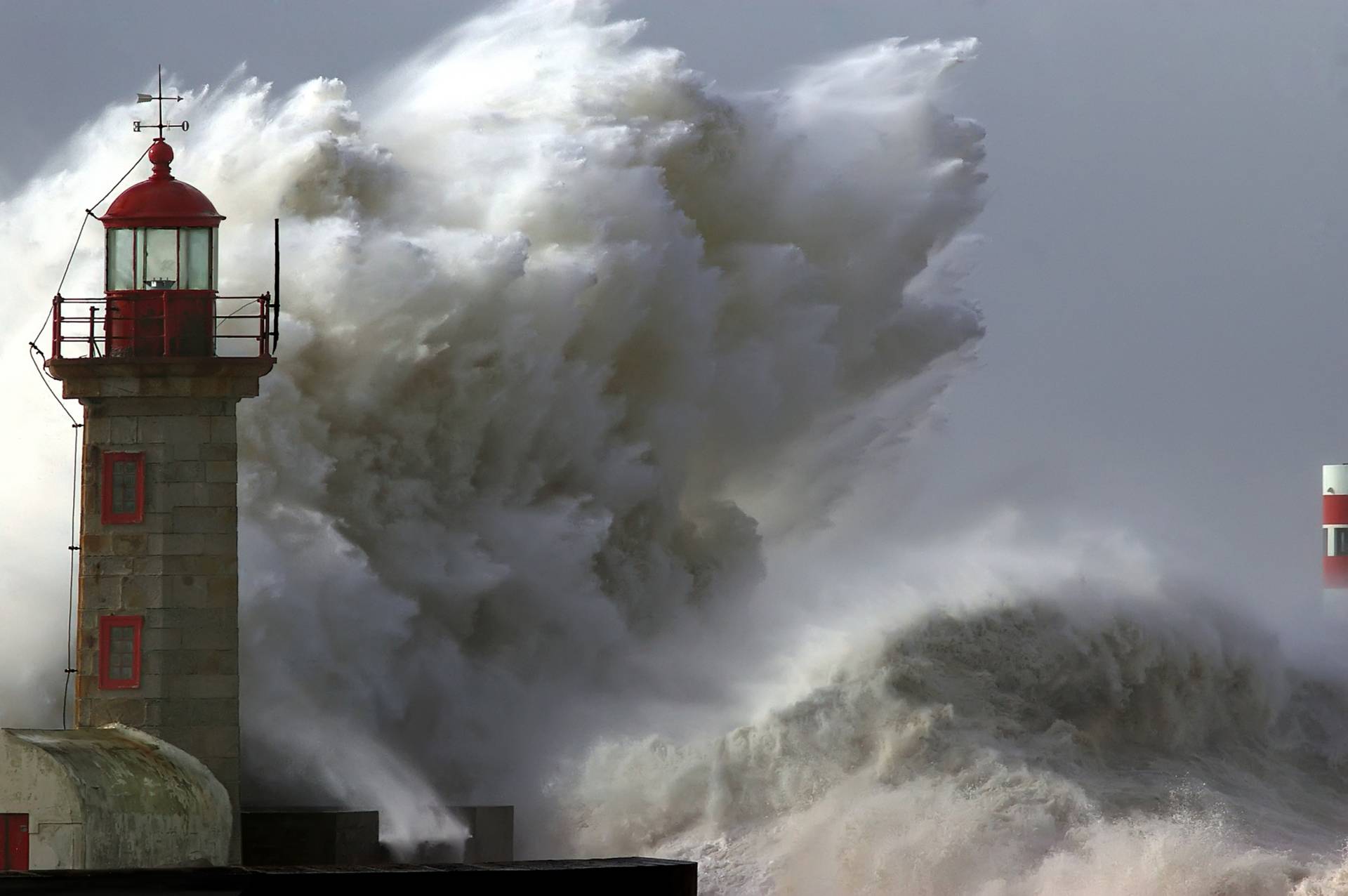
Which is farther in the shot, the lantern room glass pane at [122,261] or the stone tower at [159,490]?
the lantern room glass pane at [122,261]

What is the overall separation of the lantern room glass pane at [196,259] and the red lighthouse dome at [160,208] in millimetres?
73

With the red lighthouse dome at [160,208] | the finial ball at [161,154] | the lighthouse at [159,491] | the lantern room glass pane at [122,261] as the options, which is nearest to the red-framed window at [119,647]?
the lighthouse at [159,491]

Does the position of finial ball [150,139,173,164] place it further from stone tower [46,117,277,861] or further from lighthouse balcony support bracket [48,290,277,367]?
lighthouse balcony support bracket [48,290,277,367]

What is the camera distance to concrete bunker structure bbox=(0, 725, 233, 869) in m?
17.9

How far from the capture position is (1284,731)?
32.7m

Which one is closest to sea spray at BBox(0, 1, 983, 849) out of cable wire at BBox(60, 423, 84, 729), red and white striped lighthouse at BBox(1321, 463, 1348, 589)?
cable wire at BBox(60, 423, 84, 729)

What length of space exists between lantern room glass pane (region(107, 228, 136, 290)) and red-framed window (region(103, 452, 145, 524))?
1168 mm

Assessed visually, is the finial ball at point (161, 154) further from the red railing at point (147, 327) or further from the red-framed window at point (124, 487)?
the red-framed window at point (124, 487)

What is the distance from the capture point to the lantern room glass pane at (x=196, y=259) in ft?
64.8

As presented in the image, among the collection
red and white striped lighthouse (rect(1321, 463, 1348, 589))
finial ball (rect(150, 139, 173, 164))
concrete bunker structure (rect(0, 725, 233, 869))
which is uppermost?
red and white striped lighthouse (rect(1321, 463, 1348, 589))

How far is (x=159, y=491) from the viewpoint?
19.7 metres

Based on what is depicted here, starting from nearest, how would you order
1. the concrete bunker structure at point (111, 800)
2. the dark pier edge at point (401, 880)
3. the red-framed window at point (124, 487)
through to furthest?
the dark pier edge at point (401, 880), the concrete bunker structure at point (111, 800), the red-framed window at point (124, 487)

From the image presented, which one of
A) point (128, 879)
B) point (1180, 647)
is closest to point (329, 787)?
point (128, 879)

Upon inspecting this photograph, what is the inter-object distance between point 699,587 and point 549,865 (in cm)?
1462
